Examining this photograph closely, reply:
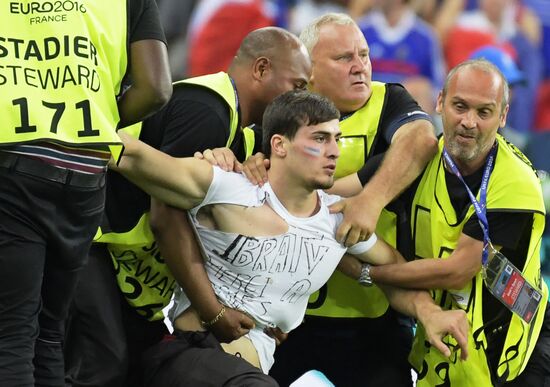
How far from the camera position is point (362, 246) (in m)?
3.57

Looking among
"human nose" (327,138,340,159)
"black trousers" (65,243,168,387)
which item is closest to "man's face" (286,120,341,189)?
"human nose" (327,138,340,159)

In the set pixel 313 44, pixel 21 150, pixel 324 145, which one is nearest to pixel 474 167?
pixel 324 145

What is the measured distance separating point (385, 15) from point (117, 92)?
194 inches

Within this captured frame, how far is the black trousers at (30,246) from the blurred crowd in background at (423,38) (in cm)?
464

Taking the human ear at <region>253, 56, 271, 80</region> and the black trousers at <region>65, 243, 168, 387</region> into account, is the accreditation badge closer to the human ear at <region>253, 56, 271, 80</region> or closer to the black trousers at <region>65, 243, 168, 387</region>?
the human ear at <region>253, 56, 271, 80</region>

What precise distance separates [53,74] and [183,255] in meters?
0.82

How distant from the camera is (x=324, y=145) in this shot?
11.2 ft

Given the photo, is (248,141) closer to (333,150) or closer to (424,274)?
(333,150)

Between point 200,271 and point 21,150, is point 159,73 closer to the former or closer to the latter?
point 21,150

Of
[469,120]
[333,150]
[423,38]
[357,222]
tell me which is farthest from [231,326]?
[423,38]

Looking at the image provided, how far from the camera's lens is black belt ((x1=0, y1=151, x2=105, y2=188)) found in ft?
8.80

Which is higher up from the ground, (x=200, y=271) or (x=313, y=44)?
(x=313, y=44)

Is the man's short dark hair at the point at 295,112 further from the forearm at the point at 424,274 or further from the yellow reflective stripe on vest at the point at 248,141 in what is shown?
the forearm at the point at 424,274

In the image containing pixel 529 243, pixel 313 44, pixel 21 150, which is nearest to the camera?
pixel 21 150
